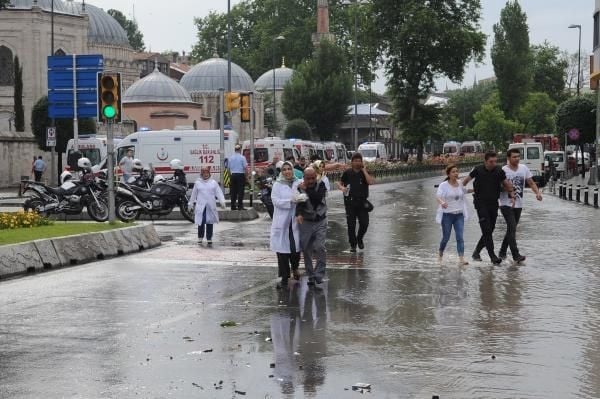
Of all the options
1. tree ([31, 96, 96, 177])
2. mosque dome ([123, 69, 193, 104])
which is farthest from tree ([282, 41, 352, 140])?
tree ([31, 96, 96, 177])

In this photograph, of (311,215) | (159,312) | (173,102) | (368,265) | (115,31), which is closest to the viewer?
(159,312)

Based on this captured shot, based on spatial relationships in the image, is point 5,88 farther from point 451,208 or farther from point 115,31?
point 451,208

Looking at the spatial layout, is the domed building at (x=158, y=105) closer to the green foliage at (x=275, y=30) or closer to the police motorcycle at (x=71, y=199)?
the green foliage at (x=275, y=30)

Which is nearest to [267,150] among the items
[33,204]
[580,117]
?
[33,204]

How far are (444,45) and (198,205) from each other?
5015 cm

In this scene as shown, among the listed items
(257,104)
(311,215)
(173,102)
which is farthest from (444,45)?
(311,215)

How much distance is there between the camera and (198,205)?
19.5 metres

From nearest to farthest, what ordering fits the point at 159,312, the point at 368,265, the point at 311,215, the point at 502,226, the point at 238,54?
the point at 159,312, the point at 311,215, the point at 368,265, the point at 502,226, the point at 238,54

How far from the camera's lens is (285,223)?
1309 centimetres

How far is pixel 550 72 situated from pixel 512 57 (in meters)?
19.2

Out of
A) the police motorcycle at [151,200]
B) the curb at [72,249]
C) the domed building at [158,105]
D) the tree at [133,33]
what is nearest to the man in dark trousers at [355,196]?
the curb at [72,249]

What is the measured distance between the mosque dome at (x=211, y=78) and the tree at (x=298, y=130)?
5.75 m

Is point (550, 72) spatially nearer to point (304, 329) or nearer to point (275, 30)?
point (275, 30)

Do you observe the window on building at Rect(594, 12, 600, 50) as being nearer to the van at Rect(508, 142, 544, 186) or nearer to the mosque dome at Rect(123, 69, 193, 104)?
the van at Rect(508, 142, 544, 186)
